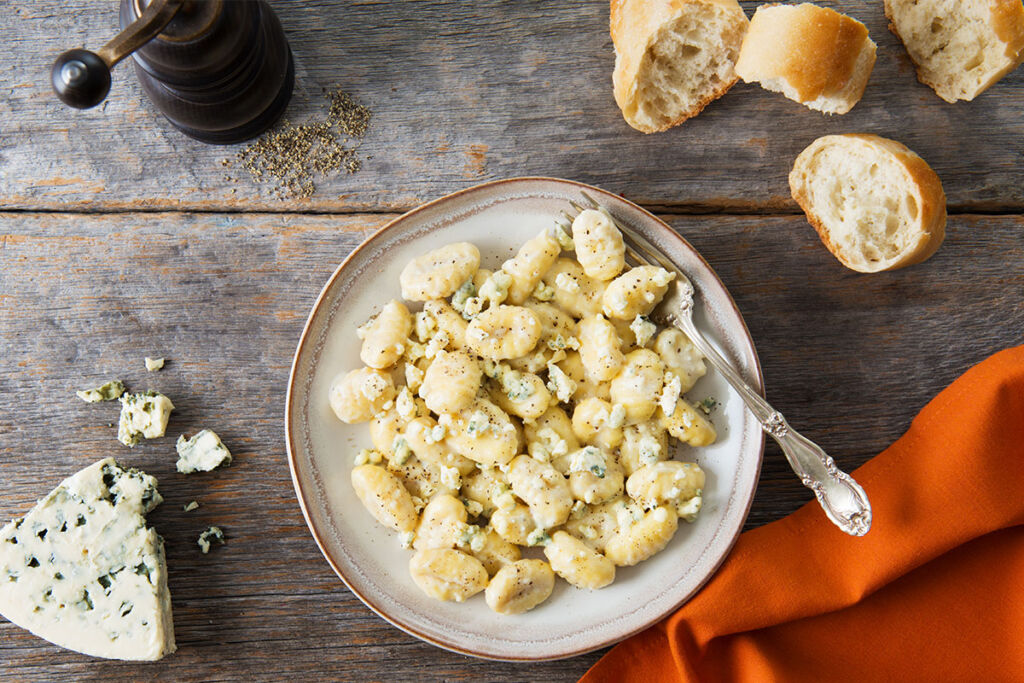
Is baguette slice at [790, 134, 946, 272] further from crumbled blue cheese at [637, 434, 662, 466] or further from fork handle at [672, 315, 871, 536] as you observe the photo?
crumbled blue cheese at [637, 434, 662, 466]

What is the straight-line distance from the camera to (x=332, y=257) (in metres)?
1.34

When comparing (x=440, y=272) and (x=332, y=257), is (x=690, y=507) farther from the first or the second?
(x=332, y=257)

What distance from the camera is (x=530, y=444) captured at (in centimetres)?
123

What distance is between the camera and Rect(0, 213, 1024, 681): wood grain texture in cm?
133

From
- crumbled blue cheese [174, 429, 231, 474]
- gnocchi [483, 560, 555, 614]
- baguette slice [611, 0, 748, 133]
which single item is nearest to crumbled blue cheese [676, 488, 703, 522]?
gnocchi [483, 560, 555, 614]

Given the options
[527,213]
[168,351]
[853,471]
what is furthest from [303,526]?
[853,471]

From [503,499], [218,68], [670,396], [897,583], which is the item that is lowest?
[897,583]

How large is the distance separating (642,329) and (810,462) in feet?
1.09

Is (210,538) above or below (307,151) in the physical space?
below

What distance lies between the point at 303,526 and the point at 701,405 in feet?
2.34

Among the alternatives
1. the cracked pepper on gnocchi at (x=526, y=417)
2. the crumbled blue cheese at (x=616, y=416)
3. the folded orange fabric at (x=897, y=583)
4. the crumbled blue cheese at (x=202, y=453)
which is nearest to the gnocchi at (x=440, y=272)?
the cracked pepper on gnocchi at (x=526, y=417)

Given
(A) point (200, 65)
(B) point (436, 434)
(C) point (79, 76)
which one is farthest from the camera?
(B) point (436, 434)

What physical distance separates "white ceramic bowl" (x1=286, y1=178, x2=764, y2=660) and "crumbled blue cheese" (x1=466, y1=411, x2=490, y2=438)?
21cm

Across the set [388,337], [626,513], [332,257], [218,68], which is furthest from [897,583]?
[218,68]
